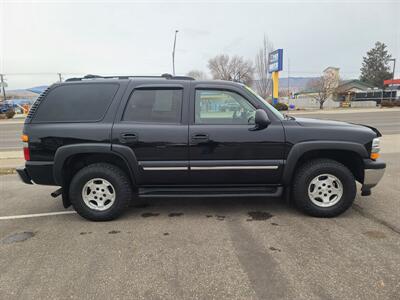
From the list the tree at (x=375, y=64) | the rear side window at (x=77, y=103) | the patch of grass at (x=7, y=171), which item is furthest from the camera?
the tree at (x=375, y=64)

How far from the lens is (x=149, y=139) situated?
3.81 meters

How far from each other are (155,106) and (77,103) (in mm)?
1042

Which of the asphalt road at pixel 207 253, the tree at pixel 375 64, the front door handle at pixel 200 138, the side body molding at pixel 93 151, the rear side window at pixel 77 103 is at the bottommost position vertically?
the asphalt road at pixel 207 253

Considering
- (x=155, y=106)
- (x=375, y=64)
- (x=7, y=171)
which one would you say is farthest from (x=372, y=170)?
(x=375, y=64)

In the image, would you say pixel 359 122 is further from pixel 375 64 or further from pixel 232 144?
pixel 375 64

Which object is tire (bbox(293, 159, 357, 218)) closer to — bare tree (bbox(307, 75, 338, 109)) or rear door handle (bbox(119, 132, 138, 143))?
rear door handle (bbox(119, 132, 138, 143))

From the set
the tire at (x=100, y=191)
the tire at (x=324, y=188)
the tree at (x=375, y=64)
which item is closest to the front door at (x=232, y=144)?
the tire at (x=324, y=188)

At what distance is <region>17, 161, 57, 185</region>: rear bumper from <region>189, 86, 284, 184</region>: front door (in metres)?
1.89

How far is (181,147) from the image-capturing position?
3826 mm

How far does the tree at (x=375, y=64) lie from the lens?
75875mm

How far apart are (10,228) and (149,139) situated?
2.22 metres

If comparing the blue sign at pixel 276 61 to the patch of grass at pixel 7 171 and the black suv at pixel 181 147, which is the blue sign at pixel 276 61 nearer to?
the patch of grass at pixel 7 171

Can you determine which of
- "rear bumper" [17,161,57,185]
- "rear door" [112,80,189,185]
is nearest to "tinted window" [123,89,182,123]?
"rear door" [112,80,189,185]

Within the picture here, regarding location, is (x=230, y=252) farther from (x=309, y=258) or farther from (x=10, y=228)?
(x=10, y=228)
